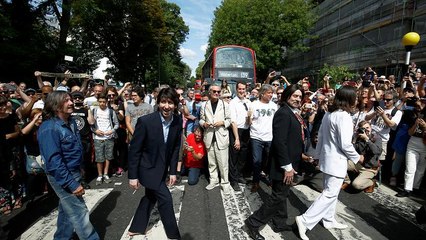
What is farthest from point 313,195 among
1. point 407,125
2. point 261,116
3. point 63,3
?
point 63,3

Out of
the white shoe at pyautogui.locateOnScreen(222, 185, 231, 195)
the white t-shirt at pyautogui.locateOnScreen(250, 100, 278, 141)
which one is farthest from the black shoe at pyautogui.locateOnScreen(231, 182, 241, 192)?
the white t-shirt at pyautogui.locateOnScreen(250, 100, 278, 141)

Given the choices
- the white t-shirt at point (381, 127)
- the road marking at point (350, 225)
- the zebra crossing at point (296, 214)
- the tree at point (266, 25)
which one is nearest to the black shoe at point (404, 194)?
the zebra crossing at point (296, 214)

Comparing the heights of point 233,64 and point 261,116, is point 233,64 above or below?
above

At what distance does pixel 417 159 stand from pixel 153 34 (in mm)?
31208

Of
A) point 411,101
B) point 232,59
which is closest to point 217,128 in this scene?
point 411,101

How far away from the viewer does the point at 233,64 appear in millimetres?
15719

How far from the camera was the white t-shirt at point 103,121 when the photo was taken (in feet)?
19.0

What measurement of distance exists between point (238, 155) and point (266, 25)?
27.1m

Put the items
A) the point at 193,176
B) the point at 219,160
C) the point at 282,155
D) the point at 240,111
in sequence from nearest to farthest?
1. the point at 282,155
2. the point at 219,160
3. the point at 240,111
4. the point at 193,176

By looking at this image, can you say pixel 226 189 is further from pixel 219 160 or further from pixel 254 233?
pixel 254 233

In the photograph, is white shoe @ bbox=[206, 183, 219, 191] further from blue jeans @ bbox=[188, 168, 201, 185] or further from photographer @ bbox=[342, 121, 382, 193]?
photographer @ bbox=[342, 121, 382, 193]

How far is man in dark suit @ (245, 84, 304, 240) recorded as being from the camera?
11.3 ft

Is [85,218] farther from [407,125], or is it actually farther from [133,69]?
[133,69]

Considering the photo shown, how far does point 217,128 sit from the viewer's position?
17.5ft
